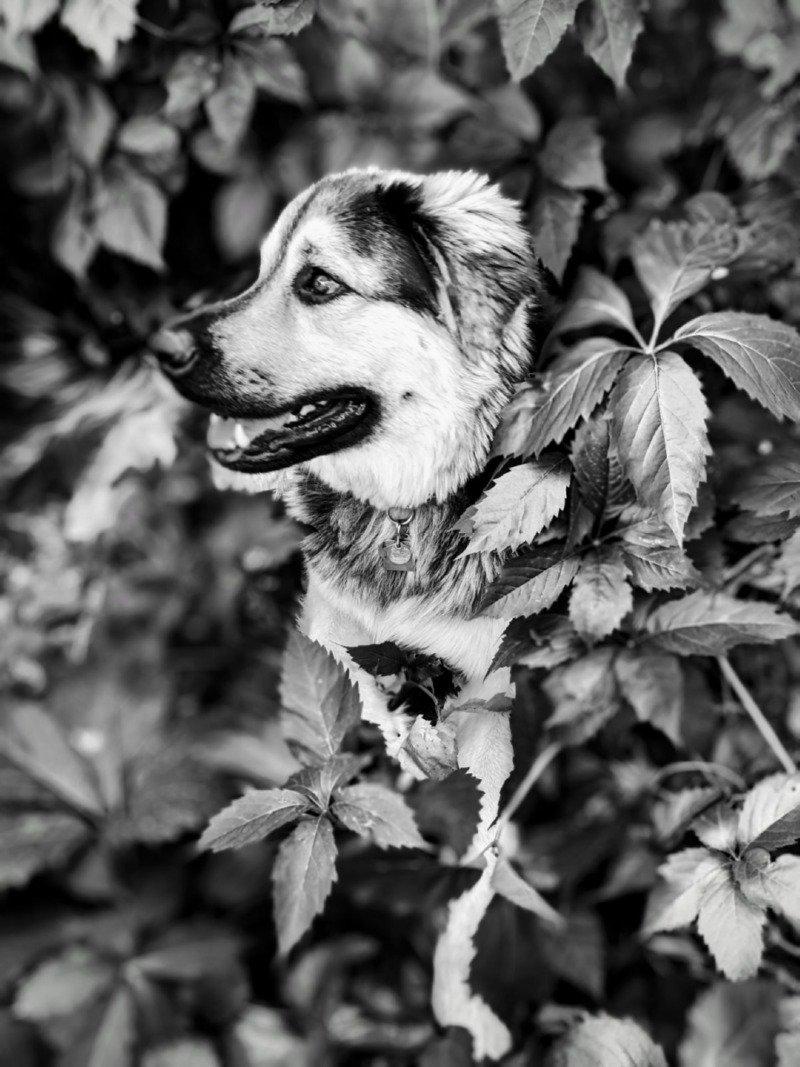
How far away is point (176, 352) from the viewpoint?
3.52 feet

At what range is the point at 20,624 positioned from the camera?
2094mm

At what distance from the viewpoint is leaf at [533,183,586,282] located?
111 cm

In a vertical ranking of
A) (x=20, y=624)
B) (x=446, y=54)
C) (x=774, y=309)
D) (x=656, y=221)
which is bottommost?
(x=20, y=624)

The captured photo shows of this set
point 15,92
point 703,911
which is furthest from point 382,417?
point 15,92

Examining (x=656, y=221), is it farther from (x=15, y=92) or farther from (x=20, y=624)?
(x=20, y=624)

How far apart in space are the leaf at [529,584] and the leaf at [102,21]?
100 cm

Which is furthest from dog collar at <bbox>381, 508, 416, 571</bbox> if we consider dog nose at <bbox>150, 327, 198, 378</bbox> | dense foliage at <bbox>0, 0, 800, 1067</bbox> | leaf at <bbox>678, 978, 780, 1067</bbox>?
leaf at <bbox>678, 978, 780, 1067</bbox>

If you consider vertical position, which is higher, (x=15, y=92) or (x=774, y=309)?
(x=15, y=92)

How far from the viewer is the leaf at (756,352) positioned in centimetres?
100

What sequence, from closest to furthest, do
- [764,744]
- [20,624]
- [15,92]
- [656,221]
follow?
[656,221], [764,744], [15,92], [20,624]

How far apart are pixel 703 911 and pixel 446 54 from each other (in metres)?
1.51

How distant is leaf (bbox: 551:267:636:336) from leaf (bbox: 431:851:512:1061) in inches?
28.2

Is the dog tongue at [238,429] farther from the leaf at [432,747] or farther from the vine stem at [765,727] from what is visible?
the vine stem at [765,727]

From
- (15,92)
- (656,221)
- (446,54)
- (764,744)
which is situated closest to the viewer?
(656,221)
